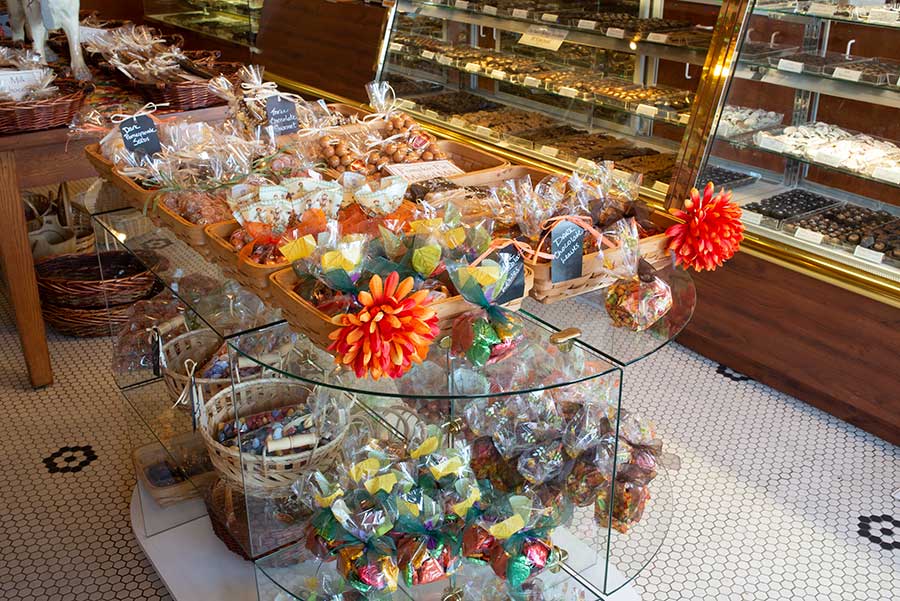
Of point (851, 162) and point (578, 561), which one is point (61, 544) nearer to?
point (578, 561)

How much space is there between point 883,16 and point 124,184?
2598mm

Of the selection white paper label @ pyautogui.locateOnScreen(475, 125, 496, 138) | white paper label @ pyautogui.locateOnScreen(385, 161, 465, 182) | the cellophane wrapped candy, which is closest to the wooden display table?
white paper label @ pyautogui.locateOnScreen(385, 161, 465, 182)

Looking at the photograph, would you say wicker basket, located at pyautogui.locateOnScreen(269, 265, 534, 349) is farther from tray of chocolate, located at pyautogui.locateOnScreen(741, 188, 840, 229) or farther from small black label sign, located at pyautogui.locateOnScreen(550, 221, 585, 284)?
tray of chocolate, located at pyautogui.locateOnScreen(741, 188, 840, 229)

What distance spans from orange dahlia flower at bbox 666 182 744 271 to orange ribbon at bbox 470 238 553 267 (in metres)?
0.34

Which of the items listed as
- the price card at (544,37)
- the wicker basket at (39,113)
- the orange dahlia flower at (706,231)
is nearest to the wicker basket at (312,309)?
the orange dahlia flower at (706,231)

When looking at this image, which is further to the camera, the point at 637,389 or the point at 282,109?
the point at 637,389

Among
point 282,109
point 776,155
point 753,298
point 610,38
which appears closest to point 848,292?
point 753,298

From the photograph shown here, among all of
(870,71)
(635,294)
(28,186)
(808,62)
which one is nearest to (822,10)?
(808,62)

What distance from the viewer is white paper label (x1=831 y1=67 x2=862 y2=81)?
10.2 feet

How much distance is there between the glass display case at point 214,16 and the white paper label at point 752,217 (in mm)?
3861

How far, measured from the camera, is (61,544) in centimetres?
254

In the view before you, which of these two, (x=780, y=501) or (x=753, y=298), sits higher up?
(x=753, y=298)

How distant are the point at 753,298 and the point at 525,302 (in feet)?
5.38

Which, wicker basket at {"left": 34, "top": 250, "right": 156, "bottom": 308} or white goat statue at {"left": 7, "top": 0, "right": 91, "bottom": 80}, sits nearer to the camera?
white goat statue at {"left": 7, "top": 0, "right": 91, "bottom": 80}
